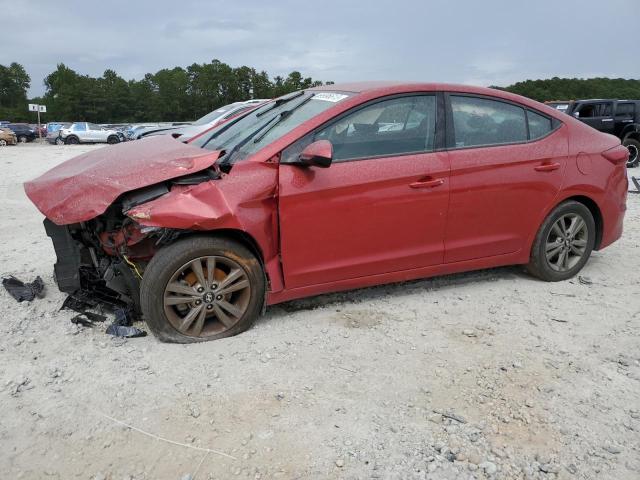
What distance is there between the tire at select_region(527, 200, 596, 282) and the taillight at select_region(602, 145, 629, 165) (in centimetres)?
49

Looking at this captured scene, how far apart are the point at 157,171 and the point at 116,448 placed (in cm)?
169

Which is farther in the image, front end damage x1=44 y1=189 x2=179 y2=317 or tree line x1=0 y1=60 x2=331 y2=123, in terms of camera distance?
tree line x1=0 y1=60 x2=331 y2=123

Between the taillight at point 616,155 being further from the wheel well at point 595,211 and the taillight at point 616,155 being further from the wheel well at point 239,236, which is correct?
the wheel well at point 239,236

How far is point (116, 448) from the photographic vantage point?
2541 mm

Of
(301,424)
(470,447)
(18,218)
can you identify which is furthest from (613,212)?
(18,218)

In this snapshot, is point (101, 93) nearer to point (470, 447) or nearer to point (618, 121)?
point (618, 121)

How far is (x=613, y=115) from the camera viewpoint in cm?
1485

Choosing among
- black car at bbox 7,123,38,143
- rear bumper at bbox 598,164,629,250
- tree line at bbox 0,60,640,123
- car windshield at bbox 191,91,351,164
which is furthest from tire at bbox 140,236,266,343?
tree line at bbox 0,60,640,123

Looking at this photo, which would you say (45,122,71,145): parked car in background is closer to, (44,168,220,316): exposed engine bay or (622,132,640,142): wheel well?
(622,132,640,142): wheel well

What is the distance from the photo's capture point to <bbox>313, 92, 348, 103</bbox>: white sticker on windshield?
3.92 meters

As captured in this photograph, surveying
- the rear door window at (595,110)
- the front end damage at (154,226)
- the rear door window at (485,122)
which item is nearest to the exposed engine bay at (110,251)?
the front end damage at (154,226)

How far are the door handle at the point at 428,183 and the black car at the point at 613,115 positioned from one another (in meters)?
12.7

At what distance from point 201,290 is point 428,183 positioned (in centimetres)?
177

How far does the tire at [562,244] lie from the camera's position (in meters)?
4.54
